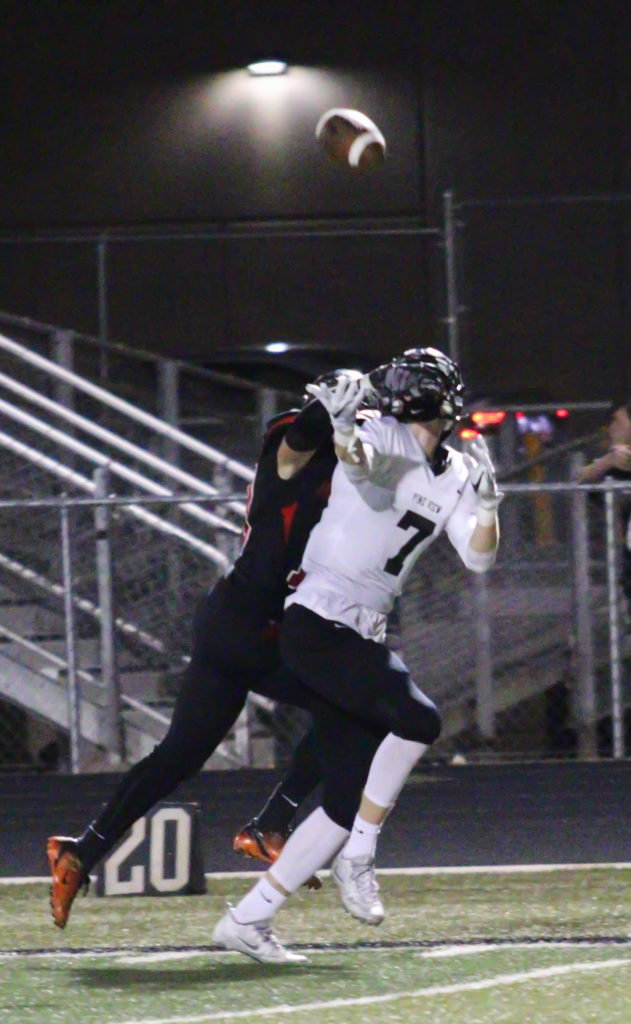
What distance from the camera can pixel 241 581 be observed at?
6.01 m

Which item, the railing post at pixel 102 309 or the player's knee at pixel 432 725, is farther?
the railing post at pixel 102 309

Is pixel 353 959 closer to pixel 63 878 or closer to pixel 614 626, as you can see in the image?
pixel 63 878

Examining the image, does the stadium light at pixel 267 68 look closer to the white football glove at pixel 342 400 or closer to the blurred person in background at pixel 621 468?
the blurred person in background at pixel 621 468

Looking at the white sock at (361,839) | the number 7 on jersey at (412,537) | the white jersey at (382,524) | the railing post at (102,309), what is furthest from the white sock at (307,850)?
the railing post at (102,309)

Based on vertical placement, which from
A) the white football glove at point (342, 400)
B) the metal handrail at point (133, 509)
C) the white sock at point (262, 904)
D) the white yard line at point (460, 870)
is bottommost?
the white yard line at point (460, 870)

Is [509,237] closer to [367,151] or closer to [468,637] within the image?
[468,637]

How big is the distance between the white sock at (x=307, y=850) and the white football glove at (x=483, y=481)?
38.9 inches

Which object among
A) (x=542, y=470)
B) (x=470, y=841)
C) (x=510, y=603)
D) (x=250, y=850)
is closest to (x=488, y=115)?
(x=542, y=470)

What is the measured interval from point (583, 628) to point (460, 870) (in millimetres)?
3648

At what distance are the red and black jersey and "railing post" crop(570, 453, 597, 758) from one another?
5132 mm

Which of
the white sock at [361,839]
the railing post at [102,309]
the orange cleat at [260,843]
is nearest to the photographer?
the white sock at [361,839]

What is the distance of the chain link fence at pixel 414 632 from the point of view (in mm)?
10805

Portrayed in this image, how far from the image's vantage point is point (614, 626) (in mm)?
10797

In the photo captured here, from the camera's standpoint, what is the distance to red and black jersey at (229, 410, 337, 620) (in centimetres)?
589
